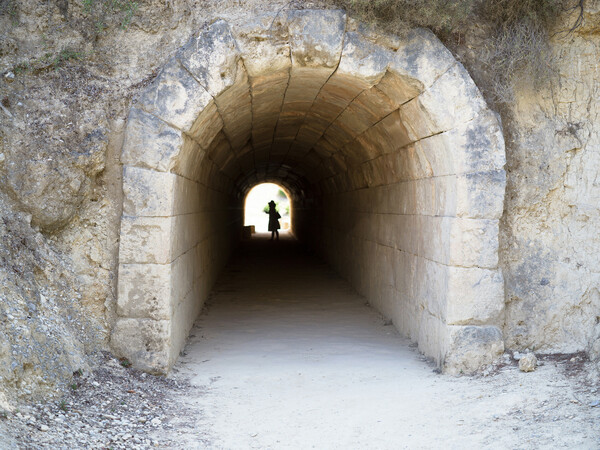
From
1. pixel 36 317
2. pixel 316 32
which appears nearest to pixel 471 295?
pixel 316 32

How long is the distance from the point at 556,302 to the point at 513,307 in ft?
1.48

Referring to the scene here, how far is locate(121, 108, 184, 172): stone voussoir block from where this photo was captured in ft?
15.5

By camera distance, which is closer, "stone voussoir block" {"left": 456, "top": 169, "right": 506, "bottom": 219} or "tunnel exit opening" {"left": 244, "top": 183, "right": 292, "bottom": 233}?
"stone voussoir block" {"left": 456, "top": 169, "right": 506, "bottom": 219}

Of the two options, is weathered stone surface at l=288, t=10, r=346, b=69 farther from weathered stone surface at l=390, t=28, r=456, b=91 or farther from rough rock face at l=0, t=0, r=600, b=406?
weathered stone surface at l=390, t=28, r=456, b=91

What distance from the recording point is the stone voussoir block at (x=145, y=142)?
4.73 metres

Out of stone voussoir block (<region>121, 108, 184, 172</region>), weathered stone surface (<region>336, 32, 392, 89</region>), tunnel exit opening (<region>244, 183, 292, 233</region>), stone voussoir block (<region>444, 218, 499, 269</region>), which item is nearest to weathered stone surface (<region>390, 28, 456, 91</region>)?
weathered stone surface (<region>336, 32, 392, 89</region>)

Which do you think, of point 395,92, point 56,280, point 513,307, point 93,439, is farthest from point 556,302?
point 56,280

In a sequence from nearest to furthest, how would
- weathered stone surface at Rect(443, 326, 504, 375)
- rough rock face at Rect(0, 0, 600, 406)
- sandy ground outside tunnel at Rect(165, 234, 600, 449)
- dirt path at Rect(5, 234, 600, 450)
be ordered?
dirt path at Rect(5, 234, 600, 450)
sandy ground outside tunnel at Rect(165, 234, 600, 449)
rough rock face at Rect(0, 0, 600, 406)
weathered stone surface at Rect(443, 326, 504, 375)

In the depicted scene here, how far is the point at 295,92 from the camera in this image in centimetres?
632

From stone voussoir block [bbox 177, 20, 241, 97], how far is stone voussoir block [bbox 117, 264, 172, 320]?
71.8 inches

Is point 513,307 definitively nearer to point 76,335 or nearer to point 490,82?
point 490,82

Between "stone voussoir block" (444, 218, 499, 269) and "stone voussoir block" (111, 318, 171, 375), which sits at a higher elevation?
"stone voussoir block" (444, 218, 499, 269)

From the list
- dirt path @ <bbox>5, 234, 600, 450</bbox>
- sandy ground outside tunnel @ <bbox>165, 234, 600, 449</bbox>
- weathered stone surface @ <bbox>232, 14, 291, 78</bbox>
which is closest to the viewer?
dirt path @ <bbox>5, 234, 600, 450</bbox>

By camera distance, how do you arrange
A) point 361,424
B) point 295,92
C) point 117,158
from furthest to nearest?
point 295,92 → point 117,158 → point 361,424
